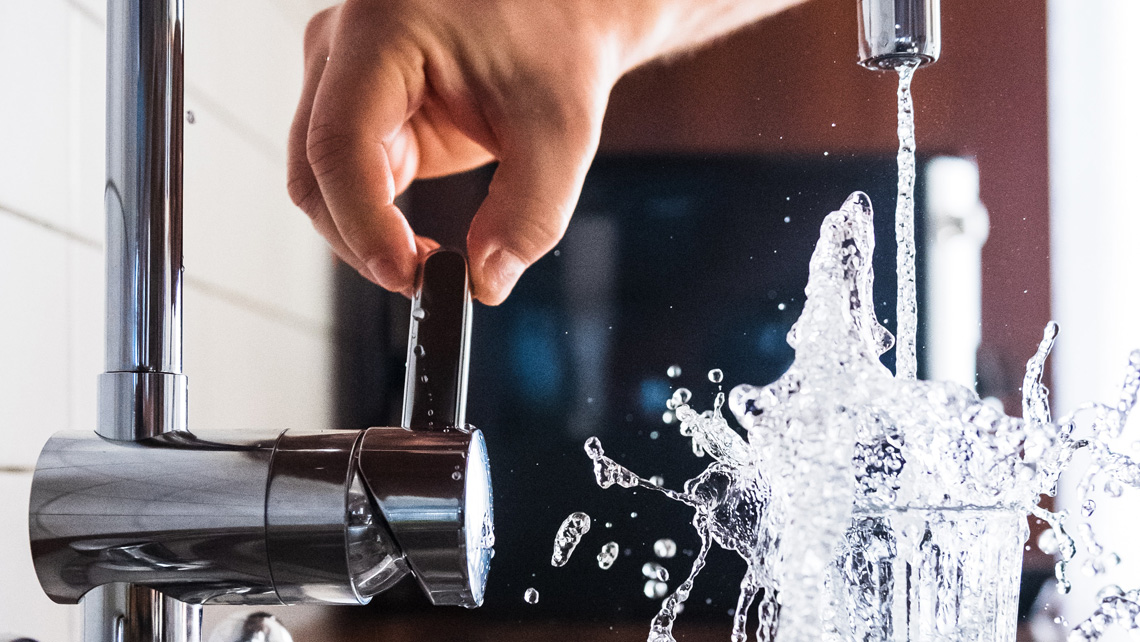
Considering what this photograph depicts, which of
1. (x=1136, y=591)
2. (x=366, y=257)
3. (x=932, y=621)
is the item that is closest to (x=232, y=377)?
(x=366, y=257)

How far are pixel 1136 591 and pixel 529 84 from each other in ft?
1.86

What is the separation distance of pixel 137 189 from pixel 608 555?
0.40m

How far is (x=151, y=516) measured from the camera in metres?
0.42

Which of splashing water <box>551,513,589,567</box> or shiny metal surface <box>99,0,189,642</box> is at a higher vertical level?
shiny metal surface <box>99,0,189,642</box>

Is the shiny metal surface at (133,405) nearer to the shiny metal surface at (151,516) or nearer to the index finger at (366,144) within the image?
the shiny metal surface at (151,516)

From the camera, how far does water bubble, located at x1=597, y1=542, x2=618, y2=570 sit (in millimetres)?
688

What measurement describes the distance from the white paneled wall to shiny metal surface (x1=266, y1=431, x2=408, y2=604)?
0.23 m

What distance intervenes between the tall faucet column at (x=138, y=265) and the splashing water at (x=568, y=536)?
29 cm

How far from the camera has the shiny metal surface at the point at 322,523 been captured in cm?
41

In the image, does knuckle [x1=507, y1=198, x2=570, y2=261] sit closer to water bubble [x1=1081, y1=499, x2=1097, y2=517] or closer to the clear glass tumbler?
the clear glass tumbler

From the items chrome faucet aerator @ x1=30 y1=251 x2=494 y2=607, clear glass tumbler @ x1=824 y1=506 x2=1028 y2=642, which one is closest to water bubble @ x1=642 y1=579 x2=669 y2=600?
clear glass tumbler @ x1=824 y1=506 x2=1028 y2=642

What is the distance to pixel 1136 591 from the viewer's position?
28.0 inches

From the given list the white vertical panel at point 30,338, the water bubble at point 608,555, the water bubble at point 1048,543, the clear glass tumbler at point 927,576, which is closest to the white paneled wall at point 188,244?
the white vertical panel at point 30,338

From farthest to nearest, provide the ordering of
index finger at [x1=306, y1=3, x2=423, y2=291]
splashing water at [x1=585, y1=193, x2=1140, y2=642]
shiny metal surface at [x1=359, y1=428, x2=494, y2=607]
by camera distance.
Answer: index finger at [x1=306, y1=3, x2=423, y2=291], splashing water at [x1=585, y1=193, x2=1140, y2=642], shiny metal surface at [x1=359, y1=428, x2=494, y2=607]
